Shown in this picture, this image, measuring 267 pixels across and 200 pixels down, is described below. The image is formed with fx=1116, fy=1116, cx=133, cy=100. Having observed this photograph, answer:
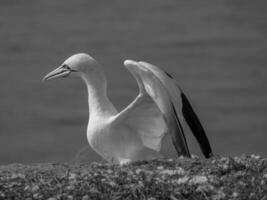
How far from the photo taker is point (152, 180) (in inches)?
377

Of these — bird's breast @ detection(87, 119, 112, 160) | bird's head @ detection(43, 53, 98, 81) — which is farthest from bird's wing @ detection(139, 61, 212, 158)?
bird's head @ detection(43, 53, 98, 81)

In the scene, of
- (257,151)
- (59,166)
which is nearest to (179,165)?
(59,166)

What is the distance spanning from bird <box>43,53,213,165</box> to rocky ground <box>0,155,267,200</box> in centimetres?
130

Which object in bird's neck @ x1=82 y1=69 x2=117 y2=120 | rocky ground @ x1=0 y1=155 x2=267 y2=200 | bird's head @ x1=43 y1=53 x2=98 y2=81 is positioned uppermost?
bird's head @ x1=43 y1=53 x2=98 y2=81

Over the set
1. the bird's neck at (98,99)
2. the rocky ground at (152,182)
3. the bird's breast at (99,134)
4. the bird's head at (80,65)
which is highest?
the bird's head at (80,65)

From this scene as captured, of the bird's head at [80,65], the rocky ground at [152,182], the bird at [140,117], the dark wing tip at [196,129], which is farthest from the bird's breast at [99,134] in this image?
the rocky ground at [152,182]

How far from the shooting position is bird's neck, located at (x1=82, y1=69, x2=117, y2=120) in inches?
493

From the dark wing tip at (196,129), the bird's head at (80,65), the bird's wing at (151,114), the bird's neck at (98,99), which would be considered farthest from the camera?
the bird's head at (80,65)

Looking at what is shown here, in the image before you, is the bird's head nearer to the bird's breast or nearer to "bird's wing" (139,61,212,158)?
the bird's breast

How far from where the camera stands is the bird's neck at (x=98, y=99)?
41.1ft

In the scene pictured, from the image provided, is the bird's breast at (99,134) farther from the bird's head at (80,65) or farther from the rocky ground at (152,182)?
the rocky ground at (152,182)

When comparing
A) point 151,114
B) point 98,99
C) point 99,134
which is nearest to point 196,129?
point 151,114

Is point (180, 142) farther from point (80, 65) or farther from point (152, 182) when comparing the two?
point (152, 182)

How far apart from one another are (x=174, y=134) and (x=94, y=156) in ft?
22.9
